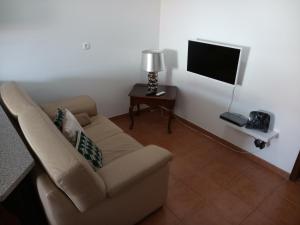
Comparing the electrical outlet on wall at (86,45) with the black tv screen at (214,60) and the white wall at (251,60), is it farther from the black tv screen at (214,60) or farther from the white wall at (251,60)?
the black tv screen at (214,60)

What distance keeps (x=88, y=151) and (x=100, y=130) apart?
2.32 feet

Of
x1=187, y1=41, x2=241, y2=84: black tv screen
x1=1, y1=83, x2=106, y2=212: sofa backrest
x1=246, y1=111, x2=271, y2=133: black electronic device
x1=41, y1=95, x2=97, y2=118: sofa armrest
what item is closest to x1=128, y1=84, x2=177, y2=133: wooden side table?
x1=187, y1=41, x2=241, y2=84: black tv screen

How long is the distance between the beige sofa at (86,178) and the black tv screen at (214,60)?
132 centimetres

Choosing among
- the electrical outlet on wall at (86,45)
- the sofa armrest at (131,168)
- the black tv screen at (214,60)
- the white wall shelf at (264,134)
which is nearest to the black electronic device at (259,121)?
the white wall shelf at (264,134)

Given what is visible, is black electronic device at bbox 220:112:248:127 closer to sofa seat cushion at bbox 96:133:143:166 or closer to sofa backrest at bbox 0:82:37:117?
sofa seat cushion at bbox 96:133:143:166

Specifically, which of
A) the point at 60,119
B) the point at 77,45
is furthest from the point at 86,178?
the point at 77,45

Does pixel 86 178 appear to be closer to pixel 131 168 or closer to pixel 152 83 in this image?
pixel 131 168

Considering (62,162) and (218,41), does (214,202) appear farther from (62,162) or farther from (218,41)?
(218,41)

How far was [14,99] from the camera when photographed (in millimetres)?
1827

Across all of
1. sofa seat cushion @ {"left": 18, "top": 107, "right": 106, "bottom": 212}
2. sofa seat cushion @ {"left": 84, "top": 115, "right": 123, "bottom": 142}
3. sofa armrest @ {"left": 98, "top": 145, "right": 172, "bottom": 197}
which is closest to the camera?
sofa seat cushion @ {"left": 18, "top": 107, "right": 106, "bottom": 212}

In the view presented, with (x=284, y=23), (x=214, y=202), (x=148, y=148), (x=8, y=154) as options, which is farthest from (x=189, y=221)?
(x=284, y=23)

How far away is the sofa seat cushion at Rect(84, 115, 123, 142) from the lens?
89.9 inches

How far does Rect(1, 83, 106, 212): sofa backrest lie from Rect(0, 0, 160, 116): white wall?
123cm

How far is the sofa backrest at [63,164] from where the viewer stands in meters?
1.18
